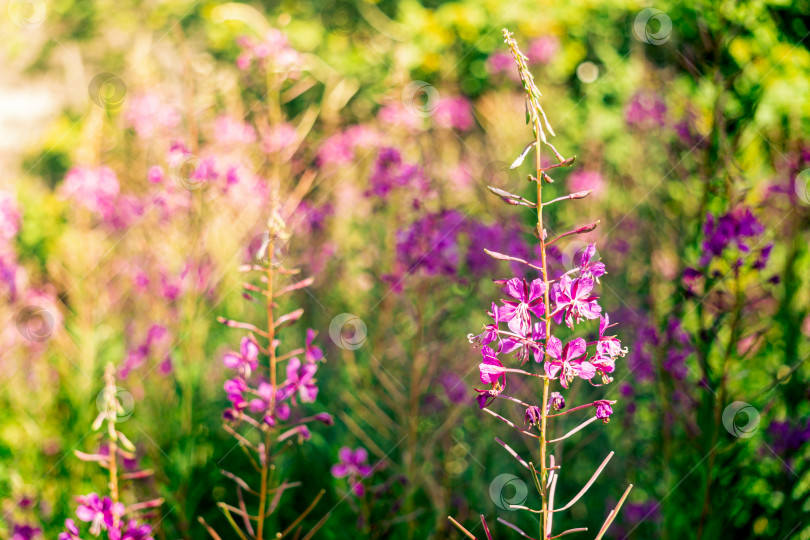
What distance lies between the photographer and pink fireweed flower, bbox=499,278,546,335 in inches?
34.1

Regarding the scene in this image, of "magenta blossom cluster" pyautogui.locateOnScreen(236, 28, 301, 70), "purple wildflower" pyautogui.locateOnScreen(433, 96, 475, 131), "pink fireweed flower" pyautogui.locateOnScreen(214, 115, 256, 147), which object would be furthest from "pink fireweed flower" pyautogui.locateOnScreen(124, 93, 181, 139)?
"purple wildflower" pyautogui.locateOnScreen(433, 96, 475, 131)

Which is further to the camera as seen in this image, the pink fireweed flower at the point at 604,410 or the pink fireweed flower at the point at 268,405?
the pink fireweed flower at the point at 268,405

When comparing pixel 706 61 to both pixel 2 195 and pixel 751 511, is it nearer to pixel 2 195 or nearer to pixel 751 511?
pixel 751 511

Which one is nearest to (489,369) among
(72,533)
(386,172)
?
(72,533)

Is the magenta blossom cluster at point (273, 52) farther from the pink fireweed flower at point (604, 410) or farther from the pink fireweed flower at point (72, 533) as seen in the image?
the pink fireweed flower at point (604, 410)

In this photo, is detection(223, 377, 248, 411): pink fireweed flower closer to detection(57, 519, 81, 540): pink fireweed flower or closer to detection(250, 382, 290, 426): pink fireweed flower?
detection(250, 382, 290, 426): pink fireweed flower

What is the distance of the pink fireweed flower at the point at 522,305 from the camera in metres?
0.87

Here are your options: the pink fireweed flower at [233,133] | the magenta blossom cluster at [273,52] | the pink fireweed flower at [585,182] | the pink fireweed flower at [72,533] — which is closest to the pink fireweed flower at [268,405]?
the pink fireweed flower at [72,533]

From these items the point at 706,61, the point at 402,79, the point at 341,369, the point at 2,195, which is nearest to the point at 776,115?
the point at 706,61

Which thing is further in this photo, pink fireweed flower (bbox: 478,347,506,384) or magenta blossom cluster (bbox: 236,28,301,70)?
magenta blossom cluster (bbox: 236,28,301,70)

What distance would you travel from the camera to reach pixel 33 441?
272 centimetres

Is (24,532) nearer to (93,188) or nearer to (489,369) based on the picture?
(93,188)

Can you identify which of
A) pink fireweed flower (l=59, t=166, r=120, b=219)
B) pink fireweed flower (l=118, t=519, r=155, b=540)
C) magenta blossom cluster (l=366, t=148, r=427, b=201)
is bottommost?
pink fireweed flower (l=59, t=166, r=120, b=219)

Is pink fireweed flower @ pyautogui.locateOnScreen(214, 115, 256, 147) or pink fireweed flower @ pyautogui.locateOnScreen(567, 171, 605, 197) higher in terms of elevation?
pink fireweed flower @ pyautogui.locateOnScreen(567, 171, 605, 197)
